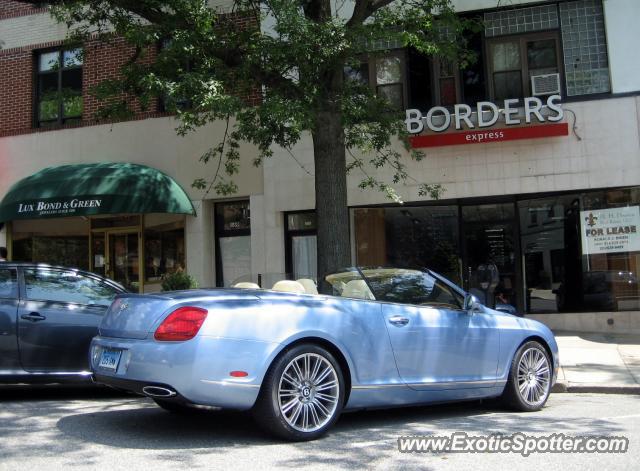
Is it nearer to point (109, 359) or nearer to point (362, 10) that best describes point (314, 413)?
point (109, 359)

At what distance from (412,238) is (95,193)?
21.7ft

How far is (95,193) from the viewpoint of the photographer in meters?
13.2

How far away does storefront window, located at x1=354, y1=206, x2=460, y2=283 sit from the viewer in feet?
44.5

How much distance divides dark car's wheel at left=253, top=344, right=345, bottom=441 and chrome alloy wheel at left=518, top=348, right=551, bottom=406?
232 cm

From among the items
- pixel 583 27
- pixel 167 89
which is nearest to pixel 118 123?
pixel 167 89

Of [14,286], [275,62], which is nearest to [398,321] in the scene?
[14,286]

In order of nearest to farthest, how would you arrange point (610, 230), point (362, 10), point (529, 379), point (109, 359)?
point (109, 359)
point (529, 379)
point (362, 10)
point (610, 230)

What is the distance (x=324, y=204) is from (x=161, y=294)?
4622mm

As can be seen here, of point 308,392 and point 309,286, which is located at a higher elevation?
point 309,286

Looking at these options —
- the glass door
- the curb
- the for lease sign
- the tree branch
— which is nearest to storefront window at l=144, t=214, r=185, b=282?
the glass door

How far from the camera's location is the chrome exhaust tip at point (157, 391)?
4787 mm

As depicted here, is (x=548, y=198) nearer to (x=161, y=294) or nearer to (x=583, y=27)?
(x=583, y=27)

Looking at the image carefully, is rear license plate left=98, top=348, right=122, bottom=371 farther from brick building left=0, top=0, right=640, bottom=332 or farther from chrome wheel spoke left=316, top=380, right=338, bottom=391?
brick building left=0, top=0, right=640, bottom=332

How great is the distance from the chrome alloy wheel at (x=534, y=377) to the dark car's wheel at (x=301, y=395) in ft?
7.60
